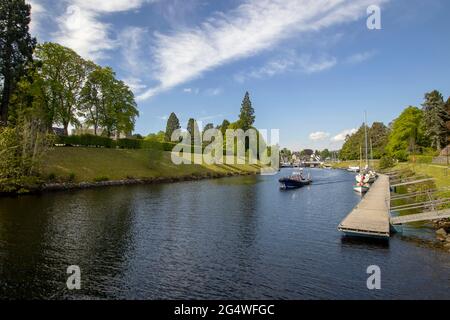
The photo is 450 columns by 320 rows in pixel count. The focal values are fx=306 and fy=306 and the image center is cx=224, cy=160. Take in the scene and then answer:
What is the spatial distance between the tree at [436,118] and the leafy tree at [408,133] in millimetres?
5156

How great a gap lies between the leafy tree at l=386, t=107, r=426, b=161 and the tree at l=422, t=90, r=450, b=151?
516cm

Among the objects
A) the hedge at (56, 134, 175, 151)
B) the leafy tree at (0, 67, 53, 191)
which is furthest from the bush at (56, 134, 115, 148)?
the leafy tree at (0, 67, 53, 191)

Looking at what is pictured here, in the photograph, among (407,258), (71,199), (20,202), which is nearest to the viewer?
(407,258)

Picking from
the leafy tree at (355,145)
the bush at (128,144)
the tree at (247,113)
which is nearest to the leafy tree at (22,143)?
the bush at (128,144)

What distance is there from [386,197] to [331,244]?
23.8 metres

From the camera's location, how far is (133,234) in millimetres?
A: 27828

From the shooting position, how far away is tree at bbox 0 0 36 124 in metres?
56.8

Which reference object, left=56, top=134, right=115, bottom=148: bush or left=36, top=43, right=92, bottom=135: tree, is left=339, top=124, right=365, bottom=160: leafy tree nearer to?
left=56, top=134, right=115, bottom=148: bush

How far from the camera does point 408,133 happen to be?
110 metres

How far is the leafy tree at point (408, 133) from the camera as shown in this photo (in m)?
108

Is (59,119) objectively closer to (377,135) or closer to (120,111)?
(120,111)

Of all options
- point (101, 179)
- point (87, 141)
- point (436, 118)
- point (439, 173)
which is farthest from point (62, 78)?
point (436, 118)
